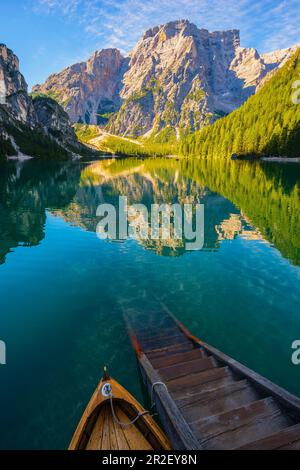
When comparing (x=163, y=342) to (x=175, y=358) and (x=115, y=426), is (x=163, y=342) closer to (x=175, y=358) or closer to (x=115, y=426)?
(x=175, y=358)

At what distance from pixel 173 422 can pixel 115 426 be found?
2.16 metres

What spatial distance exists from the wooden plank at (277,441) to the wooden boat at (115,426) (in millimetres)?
2262

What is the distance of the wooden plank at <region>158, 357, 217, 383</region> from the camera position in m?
10.6

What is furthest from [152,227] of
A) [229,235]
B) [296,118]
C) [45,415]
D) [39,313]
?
[296,118]

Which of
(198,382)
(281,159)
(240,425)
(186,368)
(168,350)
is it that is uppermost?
(281,159)

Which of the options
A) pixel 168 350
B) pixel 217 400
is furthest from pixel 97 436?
pixel 168 350

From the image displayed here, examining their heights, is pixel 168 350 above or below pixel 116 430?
below

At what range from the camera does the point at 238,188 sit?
62469 millimetres

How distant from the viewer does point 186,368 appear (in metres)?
11.0

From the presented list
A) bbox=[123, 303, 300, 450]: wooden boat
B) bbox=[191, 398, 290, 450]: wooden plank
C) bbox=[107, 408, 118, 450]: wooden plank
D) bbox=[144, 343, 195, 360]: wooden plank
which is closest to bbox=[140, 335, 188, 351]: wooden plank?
bbox=[144, 343, 195, 360]: wooden plank

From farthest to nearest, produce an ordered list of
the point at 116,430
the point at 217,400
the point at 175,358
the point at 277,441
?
the point at 175,358, the point at 217,400, the point at 116,430, the point at 277,441

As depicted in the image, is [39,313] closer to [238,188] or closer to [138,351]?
[138,351]

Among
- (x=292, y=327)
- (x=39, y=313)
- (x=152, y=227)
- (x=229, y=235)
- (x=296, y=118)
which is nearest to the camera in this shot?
(x=292, y=327)
